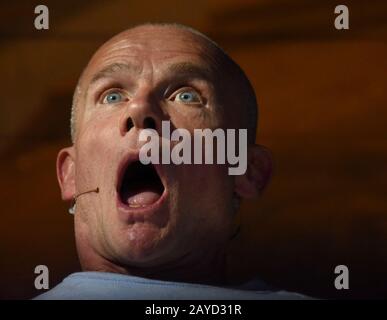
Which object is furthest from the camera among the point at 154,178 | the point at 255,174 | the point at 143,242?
the point at 255,174

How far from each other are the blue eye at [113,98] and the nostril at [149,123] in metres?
0.13

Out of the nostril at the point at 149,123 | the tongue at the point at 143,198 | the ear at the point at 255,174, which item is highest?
the nostril at the point at 149,123

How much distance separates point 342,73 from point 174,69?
1.41ft

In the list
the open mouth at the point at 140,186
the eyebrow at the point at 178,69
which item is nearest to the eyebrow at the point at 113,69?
the eyebrow at the point at 178,69

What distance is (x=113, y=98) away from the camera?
8.67ft

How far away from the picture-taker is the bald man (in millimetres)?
2510

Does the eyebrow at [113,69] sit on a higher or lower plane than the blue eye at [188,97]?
higher

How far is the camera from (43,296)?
2.59m

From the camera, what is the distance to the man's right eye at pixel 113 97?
8.64ft

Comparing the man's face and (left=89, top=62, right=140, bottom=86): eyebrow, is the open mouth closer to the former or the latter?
the man's face

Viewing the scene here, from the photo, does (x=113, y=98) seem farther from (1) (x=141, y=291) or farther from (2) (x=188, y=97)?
(1) (x=141, y=291)

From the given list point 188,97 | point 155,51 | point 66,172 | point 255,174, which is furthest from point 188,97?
point 66,172

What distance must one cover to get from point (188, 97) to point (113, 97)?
17 centimetres

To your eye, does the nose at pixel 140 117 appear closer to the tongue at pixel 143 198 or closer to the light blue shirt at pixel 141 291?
the tongue at pixel 143 198
